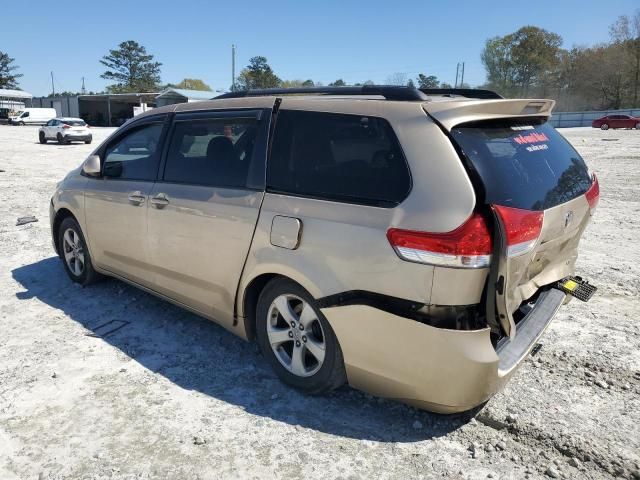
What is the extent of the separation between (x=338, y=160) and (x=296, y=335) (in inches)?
43.9

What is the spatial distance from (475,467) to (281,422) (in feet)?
3.59

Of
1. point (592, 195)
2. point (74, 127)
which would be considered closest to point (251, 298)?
point (592, 195)

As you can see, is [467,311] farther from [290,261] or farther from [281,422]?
[281,422]

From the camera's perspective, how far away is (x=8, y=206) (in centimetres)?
926

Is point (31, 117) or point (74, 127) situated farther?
point (31, 117)

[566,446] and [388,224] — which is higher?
[388,224]

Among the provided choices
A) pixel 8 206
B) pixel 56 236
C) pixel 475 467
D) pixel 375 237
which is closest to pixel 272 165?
pixel 375 237

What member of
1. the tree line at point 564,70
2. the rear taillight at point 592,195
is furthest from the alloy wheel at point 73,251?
the tree line at point 564,70

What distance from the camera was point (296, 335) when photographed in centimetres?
310

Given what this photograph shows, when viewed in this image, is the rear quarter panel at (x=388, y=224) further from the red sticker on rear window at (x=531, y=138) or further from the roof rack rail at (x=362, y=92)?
the red sticker on rear window at (x=531, y=138)

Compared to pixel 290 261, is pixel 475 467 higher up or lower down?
lower down

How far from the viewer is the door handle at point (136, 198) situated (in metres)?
4.01

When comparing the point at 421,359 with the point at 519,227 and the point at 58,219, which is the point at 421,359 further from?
the point at 58,219

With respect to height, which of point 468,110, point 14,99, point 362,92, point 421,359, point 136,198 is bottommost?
point 421,359
